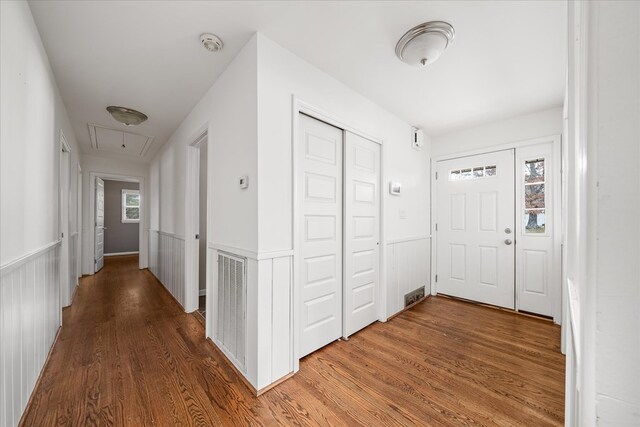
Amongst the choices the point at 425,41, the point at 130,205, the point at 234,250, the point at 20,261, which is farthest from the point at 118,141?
the point at 425,41

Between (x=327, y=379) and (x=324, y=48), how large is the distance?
2.50 m

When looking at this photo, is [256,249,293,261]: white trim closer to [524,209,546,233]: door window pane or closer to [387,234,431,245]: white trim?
[387,234,431,245]: white trim

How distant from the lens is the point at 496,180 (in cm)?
324

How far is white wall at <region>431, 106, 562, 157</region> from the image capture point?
2.89 metres

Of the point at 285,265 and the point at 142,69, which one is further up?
the point at 142,69

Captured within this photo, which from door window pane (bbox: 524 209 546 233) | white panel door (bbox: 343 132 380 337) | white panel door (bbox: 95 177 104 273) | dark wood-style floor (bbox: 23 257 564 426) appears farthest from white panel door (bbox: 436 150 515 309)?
white panel door (bbox: 95 177 104 273)

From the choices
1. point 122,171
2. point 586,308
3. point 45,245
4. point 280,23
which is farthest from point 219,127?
point 122,171

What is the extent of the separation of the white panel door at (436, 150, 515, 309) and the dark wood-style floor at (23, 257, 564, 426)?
0.61 meters

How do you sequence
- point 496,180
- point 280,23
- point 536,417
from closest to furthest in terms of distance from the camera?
point 536,417 → point 280,23 → point 496,180

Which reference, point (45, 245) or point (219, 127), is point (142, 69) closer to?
point (219, 127)

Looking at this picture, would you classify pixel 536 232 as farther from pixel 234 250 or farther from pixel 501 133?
pixel 234 250

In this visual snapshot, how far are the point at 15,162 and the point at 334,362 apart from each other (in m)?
2.47

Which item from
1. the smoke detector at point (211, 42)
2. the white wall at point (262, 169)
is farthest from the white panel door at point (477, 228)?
the smoke detector at point (211, 42)

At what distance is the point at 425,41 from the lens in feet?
5.58
